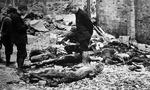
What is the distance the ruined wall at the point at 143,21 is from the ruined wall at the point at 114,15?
433 millimetres

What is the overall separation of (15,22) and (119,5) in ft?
19.7

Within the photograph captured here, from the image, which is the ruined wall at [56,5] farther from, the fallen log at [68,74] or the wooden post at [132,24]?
the fallen log at [68,74]

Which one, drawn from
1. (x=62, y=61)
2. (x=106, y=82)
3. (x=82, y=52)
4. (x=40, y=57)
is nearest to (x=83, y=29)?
(x=82, y=52)

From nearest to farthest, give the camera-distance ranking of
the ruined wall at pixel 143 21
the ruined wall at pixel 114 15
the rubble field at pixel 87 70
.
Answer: the rubble field at pixel 87 70 → the ruined wall at pixel 143 21 → the ruined wall at pixel 114 15

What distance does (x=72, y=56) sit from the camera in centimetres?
783

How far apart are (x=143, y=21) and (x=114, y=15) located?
145 cm

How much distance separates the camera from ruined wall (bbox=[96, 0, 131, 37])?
38.4ft

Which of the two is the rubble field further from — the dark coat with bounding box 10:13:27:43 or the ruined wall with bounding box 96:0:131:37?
the ruined wall with bounding box 96:0:131:37

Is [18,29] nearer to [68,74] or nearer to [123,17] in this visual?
[68,74]

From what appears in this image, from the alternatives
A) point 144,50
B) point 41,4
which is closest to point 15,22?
point 144,50

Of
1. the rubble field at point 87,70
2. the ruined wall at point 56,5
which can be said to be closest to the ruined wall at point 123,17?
the rubble field at point 87,70

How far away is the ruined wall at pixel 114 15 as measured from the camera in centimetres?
1170

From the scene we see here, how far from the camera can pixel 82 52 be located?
8016 mm

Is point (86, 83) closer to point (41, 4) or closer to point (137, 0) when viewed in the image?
point (137, 0)
